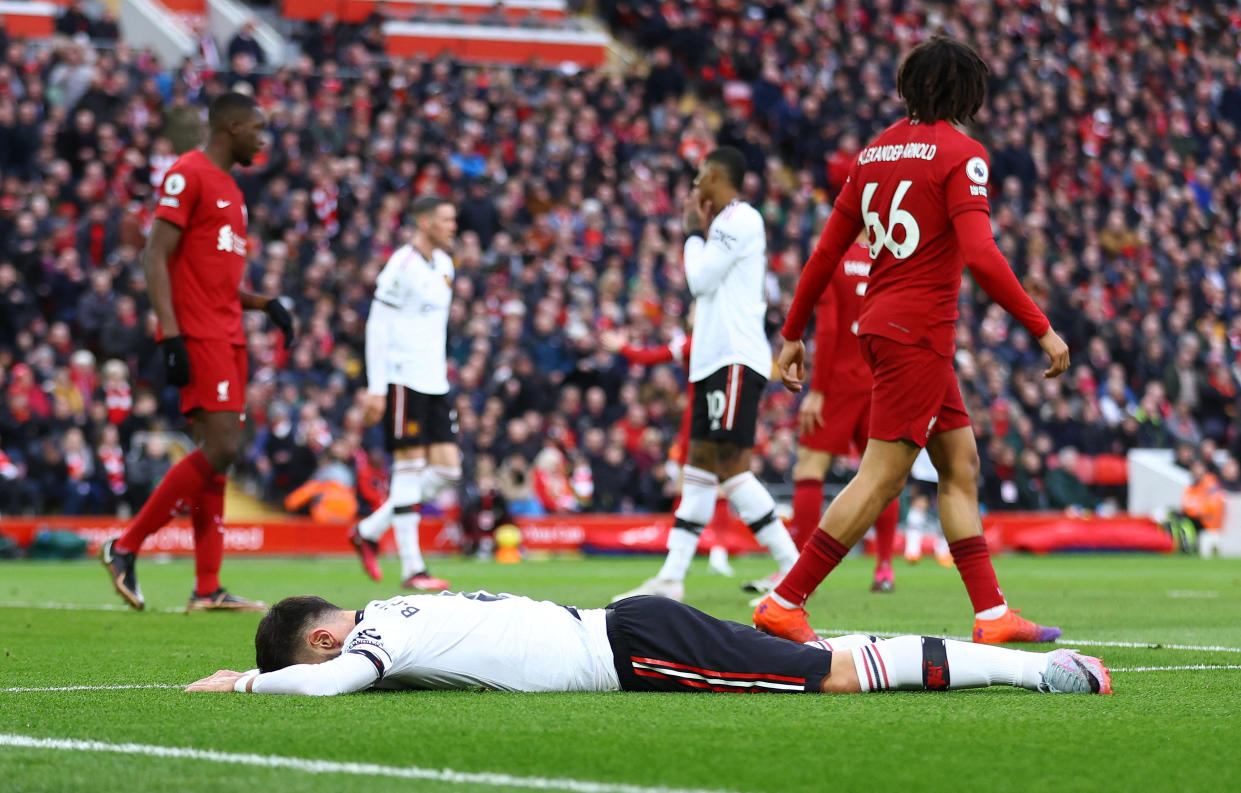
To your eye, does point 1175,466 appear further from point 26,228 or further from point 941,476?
point 941,476

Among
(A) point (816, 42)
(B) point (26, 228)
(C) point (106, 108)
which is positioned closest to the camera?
(B) point (26, 228)

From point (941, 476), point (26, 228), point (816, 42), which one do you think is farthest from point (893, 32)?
point (941, 476)

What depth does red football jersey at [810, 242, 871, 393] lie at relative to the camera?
10609mm

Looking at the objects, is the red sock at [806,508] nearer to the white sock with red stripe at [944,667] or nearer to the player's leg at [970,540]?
the player's leg at [970,540]

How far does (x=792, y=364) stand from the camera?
6562 mm

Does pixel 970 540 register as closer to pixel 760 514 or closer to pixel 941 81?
pixel 941 81

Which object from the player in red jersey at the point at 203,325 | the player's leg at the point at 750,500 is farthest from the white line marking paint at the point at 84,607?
the player's leg at the point at 750,500

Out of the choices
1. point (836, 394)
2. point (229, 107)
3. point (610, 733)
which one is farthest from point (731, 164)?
point (610, 733)

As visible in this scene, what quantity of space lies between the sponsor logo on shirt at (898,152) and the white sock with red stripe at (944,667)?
204cm

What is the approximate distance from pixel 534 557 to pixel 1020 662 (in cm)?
1455

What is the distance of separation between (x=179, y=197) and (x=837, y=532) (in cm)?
444

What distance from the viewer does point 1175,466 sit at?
2403 centimetres

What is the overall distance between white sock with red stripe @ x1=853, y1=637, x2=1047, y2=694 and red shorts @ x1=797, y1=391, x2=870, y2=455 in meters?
5.65

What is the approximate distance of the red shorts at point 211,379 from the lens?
8.82 m
